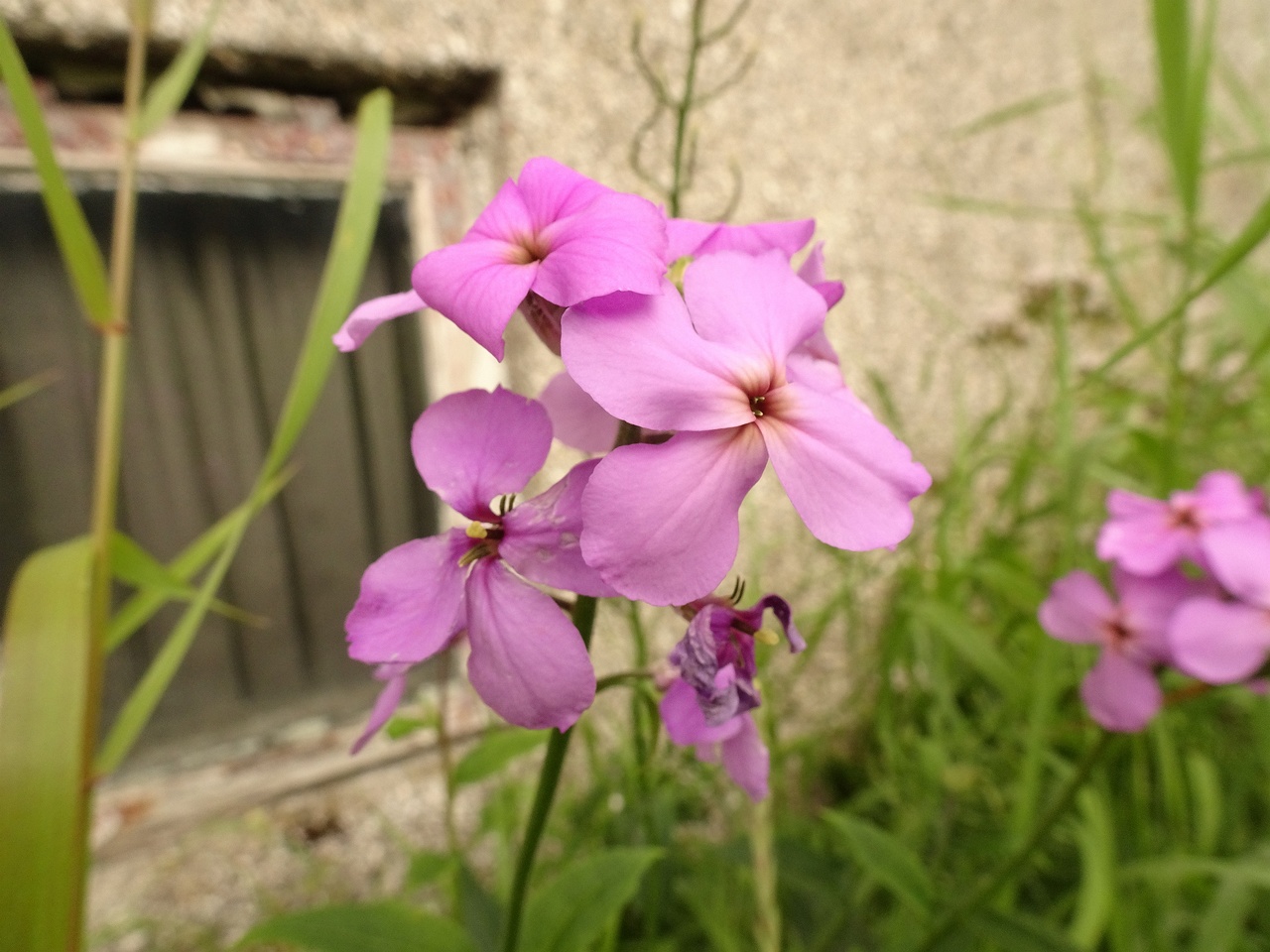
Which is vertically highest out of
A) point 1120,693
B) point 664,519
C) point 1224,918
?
point 664,519

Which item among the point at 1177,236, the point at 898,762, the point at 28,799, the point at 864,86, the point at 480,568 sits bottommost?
the point at 898,762

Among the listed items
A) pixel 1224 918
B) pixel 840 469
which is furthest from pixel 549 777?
pixel 1224 918

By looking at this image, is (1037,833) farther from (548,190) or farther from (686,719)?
Answer: (548,190)

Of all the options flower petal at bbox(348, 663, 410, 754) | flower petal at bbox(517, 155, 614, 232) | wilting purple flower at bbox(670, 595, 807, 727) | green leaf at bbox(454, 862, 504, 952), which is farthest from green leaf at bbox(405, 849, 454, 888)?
flower petal at bbox(517, 155, 614, 232)

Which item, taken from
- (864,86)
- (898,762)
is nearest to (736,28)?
→ (864,86)

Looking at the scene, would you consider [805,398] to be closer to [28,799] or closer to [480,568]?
[480,568]

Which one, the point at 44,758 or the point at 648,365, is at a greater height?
the point at 648,365

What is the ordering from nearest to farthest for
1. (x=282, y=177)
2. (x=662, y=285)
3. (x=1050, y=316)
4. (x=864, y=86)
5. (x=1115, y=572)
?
(x=662, y=285) < (x=1115, y=572) < (x=282, y=177) < (x=864, y=86) < (x=1050, y=316)

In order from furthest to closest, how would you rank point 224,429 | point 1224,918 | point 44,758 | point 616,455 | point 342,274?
point 224,429 → point 1224,918 → point 342,274 → point 44,758 → point 616,455

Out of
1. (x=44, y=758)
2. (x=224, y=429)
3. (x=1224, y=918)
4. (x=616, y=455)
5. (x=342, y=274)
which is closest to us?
(x=616, y=455)
